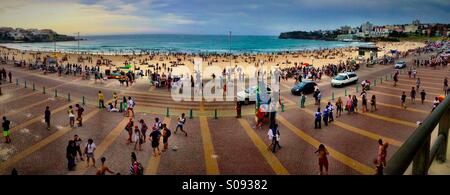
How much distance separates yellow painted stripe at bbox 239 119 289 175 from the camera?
1302 cm

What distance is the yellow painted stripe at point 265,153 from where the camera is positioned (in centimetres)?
1302

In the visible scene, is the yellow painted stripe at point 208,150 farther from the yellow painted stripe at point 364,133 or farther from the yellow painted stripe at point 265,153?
the yellow painted stripe at point 364,133

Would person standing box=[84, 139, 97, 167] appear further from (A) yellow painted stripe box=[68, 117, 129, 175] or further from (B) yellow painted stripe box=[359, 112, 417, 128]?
(B) yellow painted stripe box=[359, 112, 417, 128]

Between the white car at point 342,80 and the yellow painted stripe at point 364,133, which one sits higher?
the white car at point 342,80

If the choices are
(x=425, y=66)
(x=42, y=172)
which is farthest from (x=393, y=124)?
(x=425, y=66)

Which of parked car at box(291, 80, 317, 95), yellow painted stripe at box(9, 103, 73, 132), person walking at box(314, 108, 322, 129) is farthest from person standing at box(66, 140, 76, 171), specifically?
parked car at box(291, 80, 317, 95)

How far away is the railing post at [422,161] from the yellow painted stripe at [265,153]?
1091cm

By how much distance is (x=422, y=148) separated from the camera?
6.34 ft

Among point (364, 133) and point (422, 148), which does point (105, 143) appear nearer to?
point (364, 133)

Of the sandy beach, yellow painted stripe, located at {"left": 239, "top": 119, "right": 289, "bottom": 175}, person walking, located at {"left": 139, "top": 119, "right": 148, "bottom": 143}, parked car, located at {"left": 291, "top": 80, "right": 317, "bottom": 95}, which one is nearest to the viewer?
yellow painted stripe, located at {"left": 239, "top": 119, "right": 289, "bottom": 175}

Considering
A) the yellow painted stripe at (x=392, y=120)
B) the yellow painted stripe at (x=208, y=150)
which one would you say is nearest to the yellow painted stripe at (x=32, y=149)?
the yellow painted stripe at (x=208, y=150)

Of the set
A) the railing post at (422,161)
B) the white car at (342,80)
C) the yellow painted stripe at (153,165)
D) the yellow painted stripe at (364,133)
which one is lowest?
the yellow painted stripe at (153,165)

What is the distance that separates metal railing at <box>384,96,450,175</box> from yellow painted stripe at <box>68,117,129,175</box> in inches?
500

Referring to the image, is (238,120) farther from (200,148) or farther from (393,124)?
(393,124)
